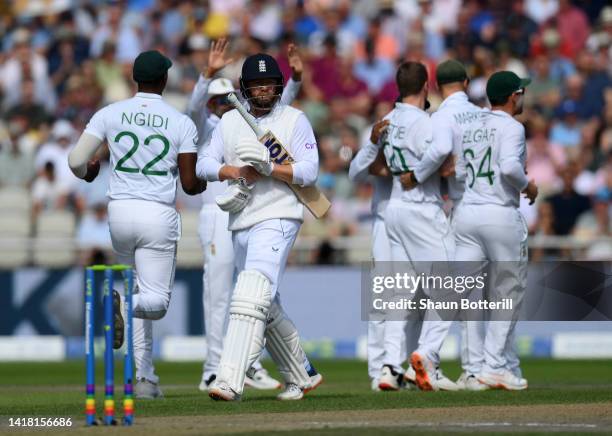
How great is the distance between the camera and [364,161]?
39.8 ft

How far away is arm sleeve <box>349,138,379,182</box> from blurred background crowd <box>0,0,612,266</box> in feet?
19.6

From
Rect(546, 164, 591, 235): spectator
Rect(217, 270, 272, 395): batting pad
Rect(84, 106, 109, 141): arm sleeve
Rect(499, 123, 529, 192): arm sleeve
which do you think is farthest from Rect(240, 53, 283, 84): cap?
Rect(546, 164, 591, 235): spectator

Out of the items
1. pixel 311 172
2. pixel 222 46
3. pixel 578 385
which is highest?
pixel 222 46

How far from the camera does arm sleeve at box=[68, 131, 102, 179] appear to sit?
34.7ft

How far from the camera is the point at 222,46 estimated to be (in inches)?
462

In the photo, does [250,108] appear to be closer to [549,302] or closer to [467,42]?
[549,302]

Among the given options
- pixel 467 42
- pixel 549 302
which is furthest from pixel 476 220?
pixel 467 42

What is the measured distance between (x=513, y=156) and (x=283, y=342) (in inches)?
99.2

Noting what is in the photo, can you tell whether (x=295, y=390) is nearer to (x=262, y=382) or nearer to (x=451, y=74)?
(x=262, y=382)

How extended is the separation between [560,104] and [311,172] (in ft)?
39.4

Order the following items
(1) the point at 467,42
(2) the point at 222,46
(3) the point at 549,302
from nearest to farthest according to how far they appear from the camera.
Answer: (2) the point at 222,46 → (3) the point at 549,302 → (1) the point at 467,42

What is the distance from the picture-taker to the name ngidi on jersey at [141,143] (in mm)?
10641

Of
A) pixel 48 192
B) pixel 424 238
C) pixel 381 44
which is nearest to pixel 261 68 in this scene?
pixel 424 238

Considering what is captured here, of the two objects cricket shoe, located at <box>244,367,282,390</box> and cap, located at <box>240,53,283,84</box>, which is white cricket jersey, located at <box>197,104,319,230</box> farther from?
cricket shoe, located at <box>244,367,282,390</box>
